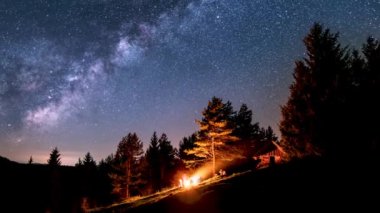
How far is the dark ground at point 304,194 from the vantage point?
886cm

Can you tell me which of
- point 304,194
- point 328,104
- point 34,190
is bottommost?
point 34,190

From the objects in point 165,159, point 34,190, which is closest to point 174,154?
point 165,159

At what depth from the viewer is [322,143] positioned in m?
21.0

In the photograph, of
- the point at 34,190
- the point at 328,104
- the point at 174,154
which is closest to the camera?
the point at 328,104

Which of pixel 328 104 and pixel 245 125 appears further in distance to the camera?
pixel 245 125

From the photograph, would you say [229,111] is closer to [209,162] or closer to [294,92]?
[209,162]

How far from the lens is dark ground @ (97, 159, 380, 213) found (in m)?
8.86

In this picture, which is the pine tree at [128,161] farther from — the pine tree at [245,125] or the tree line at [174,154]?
the pine tree at [245,125]

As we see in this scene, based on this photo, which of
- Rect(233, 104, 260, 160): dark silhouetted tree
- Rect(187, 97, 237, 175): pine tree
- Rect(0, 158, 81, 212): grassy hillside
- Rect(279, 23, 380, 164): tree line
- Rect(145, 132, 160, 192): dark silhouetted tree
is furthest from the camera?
Rect(145, 132, 160, 192): dark silhouetted tree

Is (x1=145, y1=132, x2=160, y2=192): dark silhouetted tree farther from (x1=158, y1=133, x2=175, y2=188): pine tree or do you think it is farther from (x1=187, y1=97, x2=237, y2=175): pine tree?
(x1=187, y1=97, x2=237, y2=175): pine tree

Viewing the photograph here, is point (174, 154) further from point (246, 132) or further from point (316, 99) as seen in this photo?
point (316, 99)

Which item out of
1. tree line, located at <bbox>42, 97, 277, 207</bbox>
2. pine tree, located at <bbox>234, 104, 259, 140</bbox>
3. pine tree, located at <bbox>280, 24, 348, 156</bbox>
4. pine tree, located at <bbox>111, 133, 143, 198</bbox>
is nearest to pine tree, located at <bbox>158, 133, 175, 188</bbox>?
tree line, located at <bbox>42, 97, 277, 207</bbox>

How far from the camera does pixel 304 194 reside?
33.3ft

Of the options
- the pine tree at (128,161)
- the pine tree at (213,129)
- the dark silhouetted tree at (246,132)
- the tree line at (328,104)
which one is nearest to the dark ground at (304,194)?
the tree line at (328,104)
